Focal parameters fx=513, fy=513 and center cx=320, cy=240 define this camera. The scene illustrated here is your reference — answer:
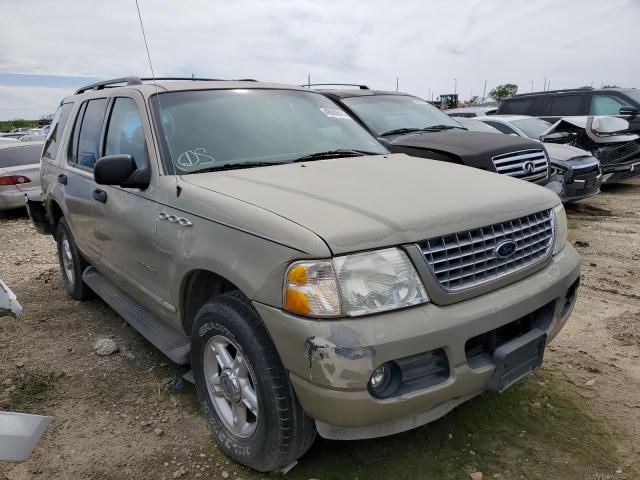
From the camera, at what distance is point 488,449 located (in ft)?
8.36

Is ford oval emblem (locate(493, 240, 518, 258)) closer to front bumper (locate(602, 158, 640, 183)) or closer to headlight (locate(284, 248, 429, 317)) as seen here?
headlight (locate(284, 248, 429, 317))

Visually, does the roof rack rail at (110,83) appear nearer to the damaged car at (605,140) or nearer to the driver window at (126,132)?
the driver window at (126,132)

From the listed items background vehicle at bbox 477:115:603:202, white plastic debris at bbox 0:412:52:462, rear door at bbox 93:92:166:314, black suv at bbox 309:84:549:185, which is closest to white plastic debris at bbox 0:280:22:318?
white plastic debris at bbox 0:412:52:462

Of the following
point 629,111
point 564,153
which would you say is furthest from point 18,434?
point 629,111

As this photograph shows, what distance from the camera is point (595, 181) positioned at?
746 cm

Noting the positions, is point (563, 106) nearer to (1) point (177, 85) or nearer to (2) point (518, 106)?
(2) point (518, 106)

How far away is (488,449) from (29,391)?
2807mm

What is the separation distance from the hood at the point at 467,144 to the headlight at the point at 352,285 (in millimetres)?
3858

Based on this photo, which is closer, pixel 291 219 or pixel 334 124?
pixel 291 219

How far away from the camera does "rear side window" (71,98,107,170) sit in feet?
12.6

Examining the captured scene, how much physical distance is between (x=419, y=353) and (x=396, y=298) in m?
0.22

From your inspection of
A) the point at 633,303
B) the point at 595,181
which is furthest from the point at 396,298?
the point at 595,181

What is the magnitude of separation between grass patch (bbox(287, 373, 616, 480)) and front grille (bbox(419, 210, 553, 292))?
927mm

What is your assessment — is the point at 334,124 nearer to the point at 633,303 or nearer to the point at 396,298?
the point at 396,298
